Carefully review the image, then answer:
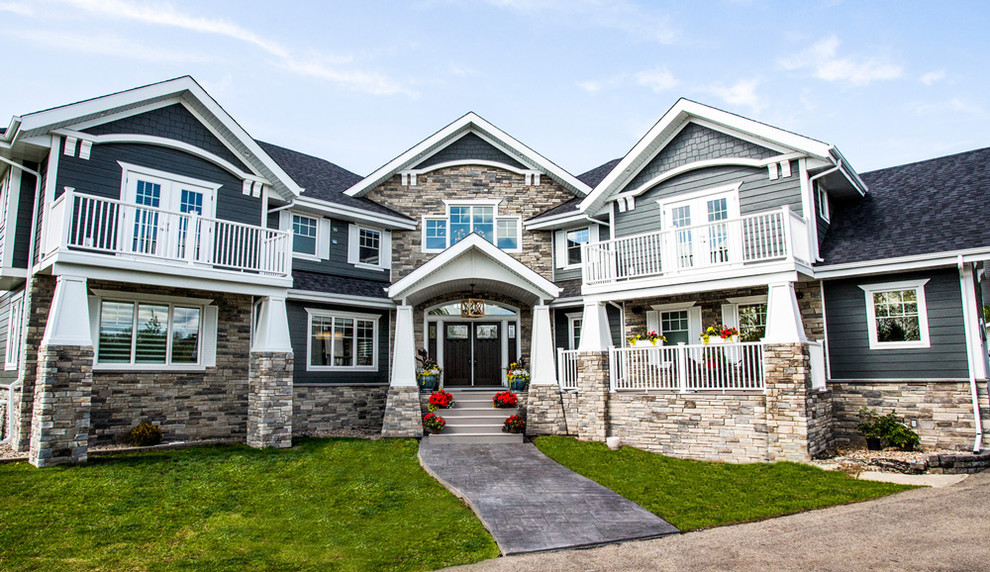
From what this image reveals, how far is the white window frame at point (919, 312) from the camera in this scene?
11984 mm

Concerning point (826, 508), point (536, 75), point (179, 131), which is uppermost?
point (536, 75)

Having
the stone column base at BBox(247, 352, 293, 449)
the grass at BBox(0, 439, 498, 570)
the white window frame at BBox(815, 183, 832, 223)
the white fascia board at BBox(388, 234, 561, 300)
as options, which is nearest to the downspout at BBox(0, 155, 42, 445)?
the grass at BBox(0, 439, 498, 570)

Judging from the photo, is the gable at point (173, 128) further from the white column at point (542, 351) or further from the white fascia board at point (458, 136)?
the white column at point (542, 351)

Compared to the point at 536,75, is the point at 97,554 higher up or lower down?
lower down

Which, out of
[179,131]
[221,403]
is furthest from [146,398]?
[179,131]

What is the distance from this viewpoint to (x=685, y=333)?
1493 cm

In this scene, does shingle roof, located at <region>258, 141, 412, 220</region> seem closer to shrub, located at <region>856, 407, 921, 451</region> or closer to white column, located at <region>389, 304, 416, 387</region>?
white column, located at <region>389, 304, 416, 387</region>

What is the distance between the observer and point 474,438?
14188mm

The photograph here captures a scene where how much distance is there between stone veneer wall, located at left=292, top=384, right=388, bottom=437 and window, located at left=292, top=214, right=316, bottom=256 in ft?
11.9

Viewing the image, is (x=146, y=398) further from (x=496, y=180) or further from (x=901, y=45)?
(x=901, y=45)

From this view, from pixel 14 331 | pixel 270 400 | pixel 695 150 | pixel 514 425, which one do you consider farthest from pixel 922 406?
pixel 14 331

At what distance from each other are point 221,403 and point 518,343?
8.05 meters

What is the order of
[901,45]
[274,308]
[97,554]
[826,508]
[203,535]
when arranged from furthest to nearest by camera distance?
1. [274,308]
2. [901,45]
3. [826,508]
4. [203,535]
5. [97,554]

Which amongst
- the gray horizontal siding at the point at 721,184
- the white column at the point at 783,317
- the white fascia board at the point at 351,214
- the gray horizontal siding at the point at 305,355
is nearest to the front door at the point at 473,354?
the gray horizontal siding at the point at 305,355
